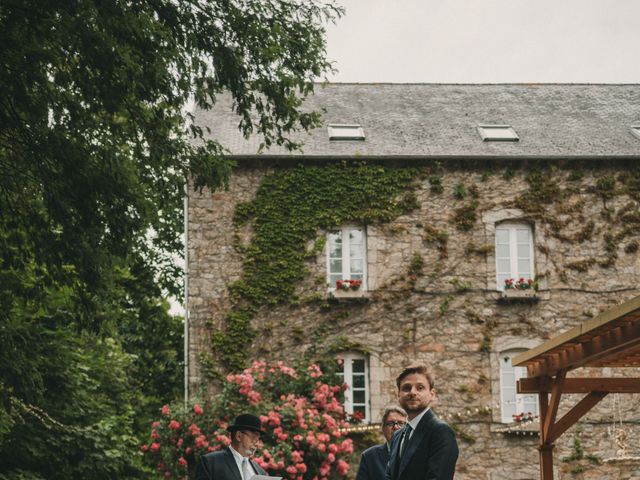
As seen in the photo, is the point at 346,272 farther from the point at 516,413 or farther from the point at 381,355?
the point at 516,413

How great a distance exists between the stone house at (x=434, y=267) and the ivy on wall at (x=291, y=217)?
0.03m

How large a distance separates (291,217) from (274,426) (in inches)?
164

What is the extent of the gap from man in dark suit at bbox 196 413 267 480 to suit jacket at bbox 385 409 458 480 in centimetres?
208

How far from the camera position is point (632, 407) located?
57.7 feet

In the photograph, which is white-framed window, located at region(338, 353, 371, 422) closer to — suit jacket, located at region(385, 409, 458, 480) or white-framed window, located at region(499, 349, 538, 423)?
white-framed window, located at region(499, 349, 538, 423)

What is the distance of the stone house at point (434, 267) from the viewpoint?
17.4m

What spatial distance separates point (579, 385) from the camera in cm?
1046

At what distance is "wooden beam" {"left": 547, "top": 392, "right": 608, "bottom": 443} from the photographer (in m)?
9.84

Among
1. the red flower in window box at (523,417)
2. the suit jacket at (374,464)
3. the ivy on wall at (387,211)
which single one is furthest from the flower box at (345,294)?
the suit jacket at (374,464)

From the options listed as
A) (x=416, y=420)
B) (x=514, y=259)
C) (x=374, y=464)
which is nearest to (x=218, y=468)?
(x=374, y=464)

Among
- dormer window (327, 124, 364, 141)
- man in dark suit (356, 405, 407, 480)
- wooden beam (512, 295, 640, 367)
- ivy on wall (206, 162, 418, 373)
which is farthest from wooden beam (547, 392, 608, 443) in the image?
dormer window (327, 124, 364, 141)

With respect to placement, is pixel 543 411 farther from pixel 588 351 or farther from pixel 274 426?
pixel 274 426

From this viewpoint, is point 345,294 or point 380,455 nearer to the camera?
point 380,455

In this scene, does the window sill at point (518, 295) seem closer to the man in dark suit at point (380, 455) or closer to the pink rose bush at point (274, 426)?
the pink rose bush at point (274, 426)
